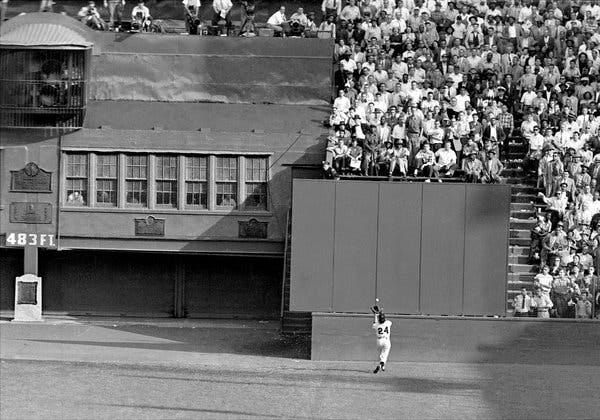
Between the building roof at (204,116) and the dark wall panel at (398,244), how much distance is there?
5.56 meters

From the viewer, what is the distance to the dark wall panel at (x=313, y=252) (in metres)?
31.3

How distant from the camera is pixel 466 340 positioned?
30.2 m

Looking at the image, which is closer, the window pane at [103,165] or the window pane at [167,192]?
the window pane at [167,192]

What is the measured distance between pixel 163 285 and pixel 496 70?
11688 millimetres

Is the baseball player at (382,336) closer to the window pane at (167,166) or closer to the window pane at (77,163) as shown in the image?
the window pane at (167,166)

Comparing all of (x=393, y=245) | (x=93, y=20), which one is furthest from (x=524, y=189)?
(x=93, y=20)

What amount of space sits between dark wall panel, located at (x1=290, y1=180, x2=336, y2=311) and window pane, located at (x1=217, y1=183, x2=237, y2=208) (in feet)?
17.0

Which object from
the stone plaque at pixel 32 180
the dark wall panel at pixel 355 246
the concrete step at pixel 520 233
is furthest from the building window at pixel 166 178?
the concrete step at pixel 520 233

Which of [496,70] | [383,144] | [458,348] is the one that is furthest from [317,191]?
[496,70]

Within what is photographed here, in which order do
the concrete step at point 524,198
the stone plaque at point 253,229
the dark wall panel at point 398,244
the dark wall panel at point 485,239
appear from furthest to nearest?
the stone plaque at point 253,229
the concrete step at point 524,198
the dark wall panel at point 398,244
the dark wall panel at point 485,239

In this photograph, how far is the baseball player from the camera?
94.1 feet

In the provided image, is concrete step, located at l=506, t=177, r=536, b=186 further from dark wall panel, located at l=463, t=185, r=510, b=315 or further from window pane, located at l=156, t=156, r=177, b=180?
window pane, located at l=156, t=156, r=177, b=180

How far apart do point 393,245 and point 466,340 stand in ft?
9.80

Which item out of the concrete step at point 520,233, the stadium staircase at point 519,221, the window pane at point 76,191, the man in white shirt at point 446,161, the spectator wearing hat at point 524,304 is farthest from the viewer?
the window pane at point 76,191
